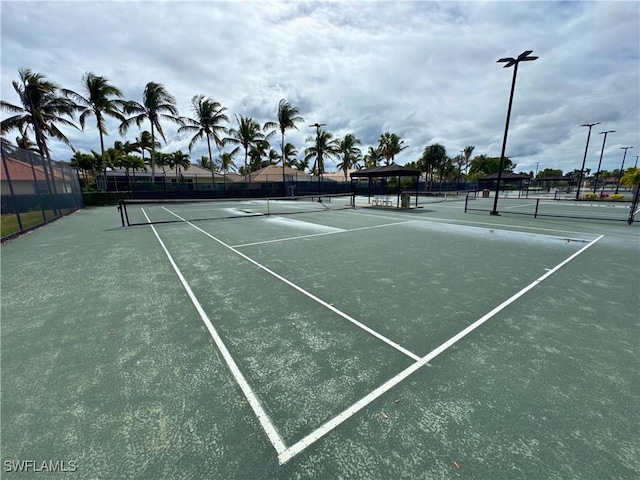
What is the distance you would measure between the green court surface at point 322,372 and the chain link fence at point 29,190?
19.7 feet

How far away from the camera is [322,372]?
8.75 feet

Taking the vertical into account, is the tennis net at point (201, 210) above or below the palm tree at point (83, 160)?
below

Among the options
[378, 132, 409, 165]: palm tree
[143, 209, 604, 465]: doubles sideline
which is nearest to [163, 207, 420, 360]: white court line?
[143, 209, 604, 465]: doubles sideline

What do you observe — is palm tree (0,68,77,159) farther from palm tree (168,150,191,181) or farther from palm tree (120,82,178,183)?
palm tree (168,150,191,181)

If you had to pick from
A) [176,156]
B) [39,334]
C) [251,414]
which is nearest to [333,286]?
[251,414]

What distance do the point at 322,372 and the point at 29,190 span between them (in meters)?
16.6

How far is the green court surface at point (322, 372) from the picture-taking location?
1.83 m

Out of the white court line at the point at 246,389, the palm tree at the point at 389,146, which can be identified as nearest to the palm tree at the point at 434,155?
the palm tree at the point at 389,146

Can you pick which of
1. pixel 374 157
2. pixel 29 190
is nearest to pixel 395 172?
pixel 29 190

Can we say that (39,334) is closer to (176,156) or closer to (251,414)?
(251,414)

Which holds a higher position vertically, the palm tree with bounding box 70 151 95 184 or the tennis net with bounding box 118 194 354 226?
the palm tree with bounding box 70 151 95 184

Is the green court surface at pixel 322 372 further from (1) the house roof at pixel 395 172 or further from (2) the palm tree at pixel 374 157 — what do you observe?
(2) the palm tree at pixel 374 157

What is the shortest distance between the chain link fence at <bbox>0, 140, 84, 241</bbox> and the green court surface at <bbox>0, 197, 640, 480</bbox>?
19.7 feet

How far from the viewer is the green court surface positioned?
183 centimetres
